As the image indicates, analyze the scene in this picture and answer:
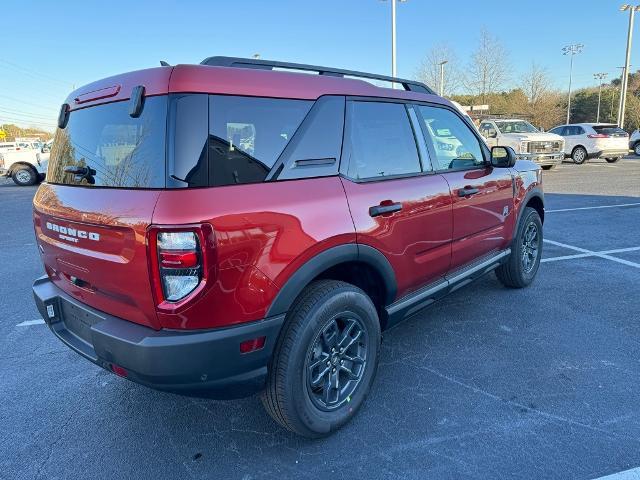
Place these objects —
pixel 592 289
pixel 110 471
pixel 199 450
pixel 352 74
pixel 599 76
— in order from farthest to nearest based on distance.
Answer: pixel 599 76 → pixel 592 289 → pixel 352 74 → pixel 199 450 → pixel 110 471

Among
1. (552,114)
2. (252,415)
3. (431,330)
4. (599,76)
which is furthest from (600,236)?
(599,76)

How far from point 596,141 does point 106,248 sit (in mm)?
21189

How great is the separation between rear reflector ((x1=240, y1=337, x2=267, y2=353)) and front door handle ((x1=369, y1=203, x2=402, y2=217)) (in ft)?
3.13

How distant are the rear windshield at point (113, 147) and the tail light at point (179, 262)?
243 mm

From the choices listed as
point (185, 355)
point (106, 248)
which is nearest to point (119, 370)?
point (185, 355)

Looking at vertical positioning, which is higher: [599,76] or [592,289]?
[599,76]

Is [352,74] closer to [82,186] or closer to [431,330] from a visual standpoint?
[82,186]

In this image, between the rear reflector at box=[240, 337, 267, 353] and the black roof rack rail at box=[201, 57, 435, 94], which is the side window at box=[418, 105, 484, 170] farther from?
the rear reflector at box=[240, 337, 267, 353]

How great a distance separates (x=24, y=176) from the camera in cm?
1703

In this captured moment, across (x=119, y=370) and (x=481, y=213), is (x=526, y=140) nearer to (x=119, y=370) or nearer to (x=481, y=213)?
(x=481, y=213)

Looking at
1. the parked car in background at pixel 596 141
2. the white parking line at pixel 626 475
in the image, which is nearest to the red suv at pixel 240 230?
the white parking line at pixel 626 475

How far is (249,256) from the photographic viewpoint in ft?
6.39

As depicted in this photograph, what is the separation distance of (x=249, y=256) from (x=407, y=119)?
67.1 inches

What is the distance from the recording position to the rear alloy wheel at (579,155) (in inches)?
761
